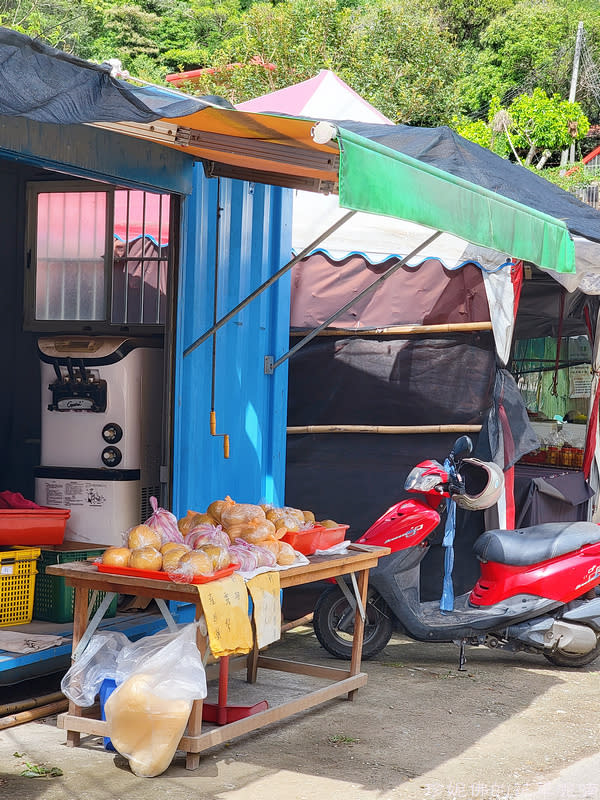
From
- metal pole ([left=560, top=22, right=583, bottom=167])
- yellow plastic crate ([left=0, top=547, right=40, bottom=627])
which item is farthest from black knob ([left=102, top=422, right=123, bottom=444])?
metal pole ([left=560, top=22, right=583, bottom=167])

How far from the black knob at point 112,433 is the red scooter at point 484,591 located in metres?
1.73

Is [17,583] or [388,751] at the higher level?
[17,583]

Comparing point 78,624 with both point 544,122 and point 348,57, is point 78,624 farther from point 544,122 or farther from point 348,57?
point 544,122

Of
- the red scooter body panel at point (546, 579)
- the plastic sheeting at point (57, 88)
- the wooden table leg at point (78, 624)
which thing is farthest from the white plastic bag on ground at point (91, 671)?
the red scooter body panel at point (546, 579)

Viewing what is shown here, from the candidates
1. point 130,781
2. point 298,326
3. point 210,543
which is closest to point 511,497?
point 298,326

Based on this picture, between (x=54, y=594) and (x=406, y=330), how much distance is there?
11.2 ft

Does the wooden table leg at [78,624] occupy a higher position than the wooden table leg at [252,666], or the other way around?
the wooden table leg at [78,624]

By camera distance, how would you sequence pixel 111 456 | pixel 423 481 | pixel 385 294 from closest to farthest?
pixel 111 456 < pixel 423 481 < pixel 385 294

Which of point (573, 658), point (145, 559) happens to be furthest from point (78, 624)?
point (573, 658)

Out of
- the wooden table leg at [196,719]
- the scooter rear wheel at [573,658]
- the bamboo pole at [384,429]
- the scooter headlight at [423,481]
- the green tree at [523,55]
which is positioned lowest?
the scooter rear wheel at [573,658]

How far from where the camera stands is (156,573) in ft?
14.0

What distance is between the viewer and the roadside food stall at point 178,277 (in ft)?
14.4

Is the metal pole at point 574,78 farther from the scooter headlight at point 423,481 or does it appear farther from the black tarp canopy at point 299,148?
the scooter headlight at point 423,481

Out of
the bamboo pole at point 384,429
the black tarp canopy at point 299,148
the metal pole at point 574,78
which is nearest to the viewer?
the black tarp canopy at point 299,148
